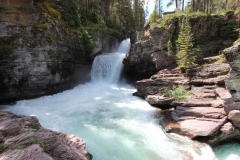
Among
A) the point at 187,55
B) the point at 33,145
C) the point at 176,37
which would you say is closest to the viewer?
the point at 33,145

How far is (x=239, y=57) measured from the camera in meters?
9.48

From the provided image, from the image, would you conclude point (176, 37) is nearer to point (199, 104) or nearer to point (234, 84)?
point (199, 104)

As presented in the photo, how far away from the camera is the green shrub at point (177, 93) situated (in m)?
13.4

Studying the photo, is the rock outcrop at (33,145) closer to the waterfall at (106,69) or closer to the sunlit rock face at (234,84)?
the sunlit rock face at (234,84)

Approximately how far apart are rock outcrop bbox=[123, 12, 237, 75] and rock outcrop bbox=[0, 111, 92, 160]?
14.5 meters

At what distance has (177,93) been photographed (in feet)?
46.3

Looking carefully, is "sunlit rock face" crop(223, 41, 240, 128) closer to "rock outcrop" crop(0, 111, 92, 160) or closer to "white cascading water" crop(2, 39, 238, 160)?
"white cascading water" crop(2, 39, 238, 160)

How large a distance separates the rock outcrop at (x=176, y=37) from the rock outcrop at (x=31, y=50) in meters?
8.75

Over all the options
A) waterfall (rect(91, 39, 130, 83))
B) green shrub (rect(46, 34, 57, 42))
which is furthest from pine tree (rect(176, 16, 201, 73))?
green shrub (rect(46, 34, 57, 42))

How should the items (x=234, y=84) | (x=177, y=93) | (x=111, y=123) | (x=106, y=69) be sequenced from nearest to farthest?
(x=234, y=84) < (x=111, y=123) < (x=177, y=93) < (x=106, y=69)

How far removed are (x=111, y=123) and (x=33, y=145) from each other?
6038 millimetres

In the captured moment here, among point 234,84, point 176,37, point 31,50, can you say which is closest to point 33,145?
point 234,84

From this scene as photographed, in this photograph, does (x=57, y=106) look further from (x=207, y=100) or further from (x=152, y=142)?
(x=207, y=100)

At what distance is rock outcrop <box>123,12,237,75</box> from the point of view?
63.6 feet
